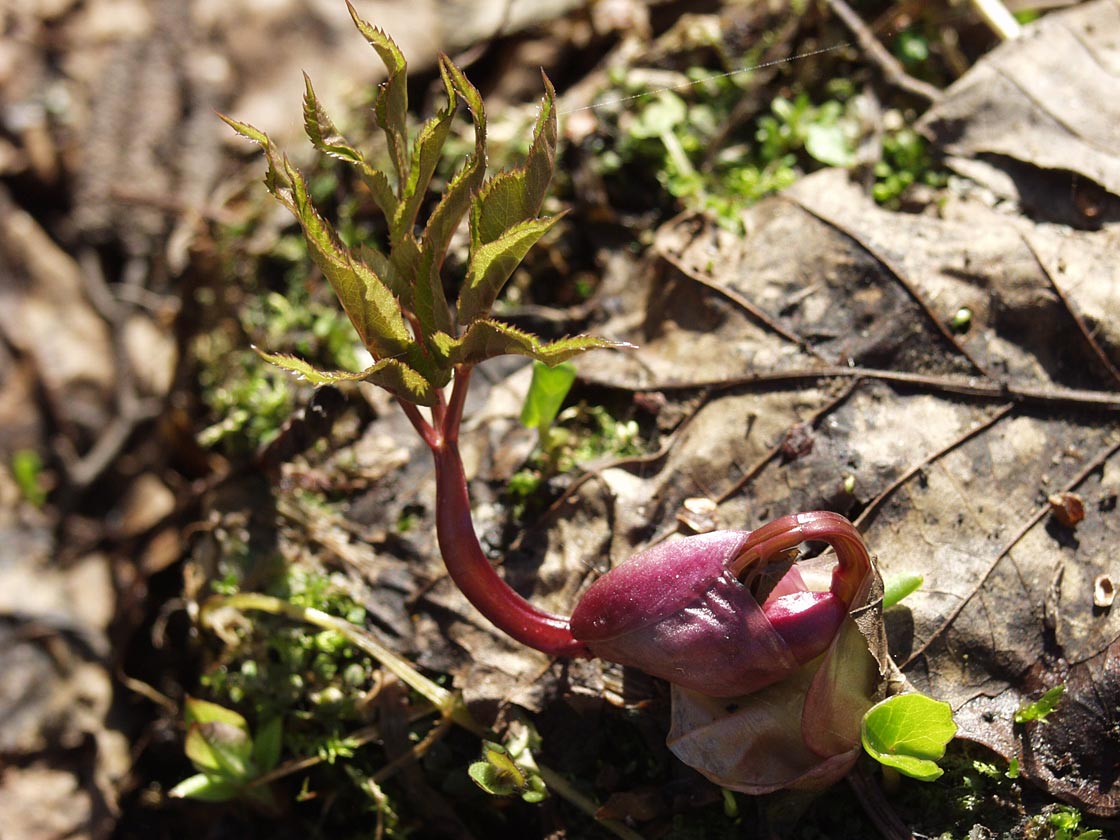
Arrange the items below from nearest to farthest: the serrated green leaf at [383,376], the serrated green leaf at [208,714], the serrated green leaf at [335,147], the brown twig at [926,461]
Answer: the serrated green leaf at [383,376], the serrated green leaf at [335,147], the brown twig at [926,461], the serrated green leaf at [208,714]

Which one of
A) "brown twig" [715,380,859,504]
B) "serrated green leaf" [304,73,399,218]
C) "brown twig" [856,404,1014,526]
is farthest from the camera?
"brown twig" [715,380,859,504]

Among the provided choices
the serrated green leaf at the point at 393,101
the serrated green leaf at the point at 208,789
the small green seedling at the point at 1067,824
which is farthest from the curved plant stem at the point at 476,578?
the small green seedling at the point at 1067,824

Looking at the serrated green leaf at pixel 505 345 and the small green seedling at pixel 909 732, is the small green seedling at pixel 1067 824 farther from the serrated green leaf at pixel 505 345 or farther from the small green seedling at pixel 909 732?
the serrated green leaf at pixel 505 345

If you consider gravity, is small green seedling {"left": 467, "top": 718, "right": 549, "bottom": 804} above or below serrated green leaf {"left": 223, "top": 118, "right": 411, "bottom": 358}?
below

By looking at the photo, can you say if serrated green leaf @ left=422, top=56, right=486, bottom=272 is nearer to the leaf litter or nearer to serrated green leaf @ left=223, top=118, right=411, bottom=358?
serrated green leaf @ left=223, top=118, right=411, bottom=358

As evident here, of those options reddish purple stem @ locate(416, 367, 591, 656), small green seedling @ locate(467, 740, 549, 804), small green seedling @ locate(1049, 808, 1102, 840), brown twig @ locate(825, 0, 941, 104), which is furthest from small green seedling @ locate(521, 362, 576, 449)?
brown twig @ locate(825, 0, 941, 104)
